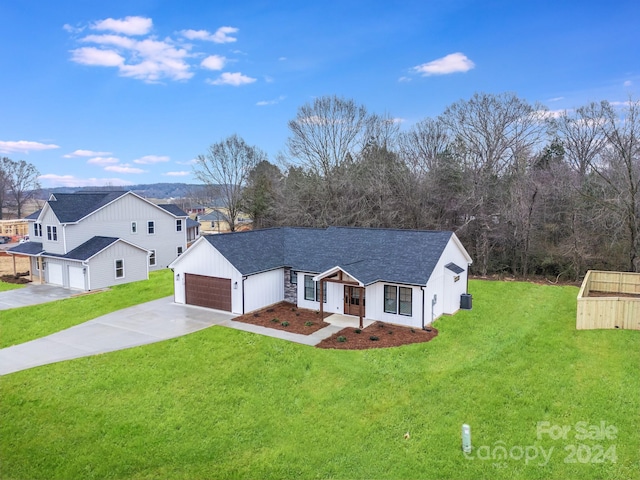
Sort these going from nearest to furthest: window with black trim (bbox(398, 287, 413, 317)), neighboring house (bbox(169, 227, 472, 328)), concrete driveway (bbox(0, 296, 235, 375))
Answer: concrete driveway (bbox(0, 296, 235, 375)) → window with black trim (bbox(398, 287, 413, 317)) → neighboring house (bbox(169, 227, 472, 328))

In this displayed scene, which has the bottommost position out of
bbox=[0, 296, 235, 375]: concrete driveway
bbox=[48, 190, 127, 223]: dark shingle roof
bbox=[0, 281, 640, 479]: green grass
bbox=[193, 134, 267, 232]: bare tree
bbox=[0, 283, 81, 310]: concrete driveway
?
bbox=[0, 281, 640, 479]: green grass

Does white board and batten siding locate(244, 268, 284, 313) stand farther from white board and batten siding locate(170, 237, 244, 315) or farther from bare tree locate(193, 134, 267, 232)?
bare tree locate(193, 134, 267, 232)

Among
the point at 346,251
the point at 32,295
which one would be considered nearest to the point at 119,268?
the point at 32,295

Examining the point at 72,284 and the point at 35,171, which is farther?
the point at 35,171

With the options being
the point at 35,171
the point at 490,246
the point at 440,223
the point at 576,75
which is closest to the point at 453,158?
the point at 440,223

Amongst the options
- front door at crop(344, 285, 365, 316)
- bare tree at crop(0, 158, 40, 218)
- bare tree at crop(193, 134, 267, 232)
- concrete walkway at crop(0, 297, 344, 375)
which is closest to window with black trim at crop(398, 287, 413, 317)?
front door at crop(344, 285, 365, 316)

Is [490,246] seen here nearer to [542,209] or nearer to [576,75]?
[542,209]
